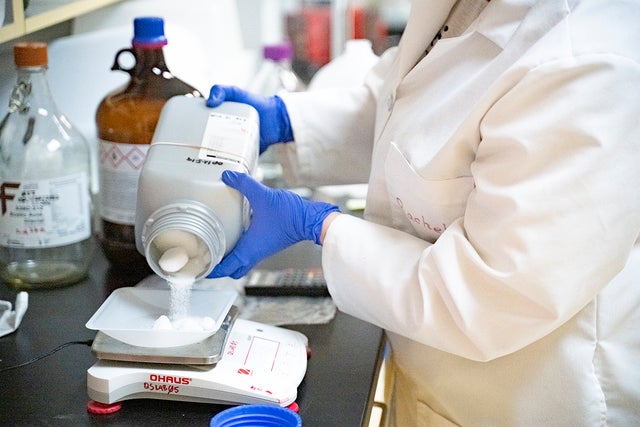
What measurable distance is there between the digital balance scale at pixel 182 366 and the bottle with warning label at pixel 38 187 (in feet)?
0.84

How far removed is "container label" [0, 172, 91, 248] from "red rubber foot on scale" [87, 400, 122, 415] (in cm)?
34

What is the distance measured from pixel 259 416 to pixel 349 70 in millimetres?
1053

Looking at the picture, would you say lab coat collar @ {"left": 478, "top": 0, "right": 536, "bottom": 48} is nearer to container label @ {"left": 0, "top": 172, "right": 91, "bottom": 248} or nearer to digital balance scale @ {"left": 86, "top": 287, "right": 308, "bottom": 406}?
digital balance scale @ {"left": 86, "top": 287, "right": 308, "bottom": 406}

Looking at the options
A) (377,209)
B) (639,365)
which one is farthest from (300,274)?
(639,365)

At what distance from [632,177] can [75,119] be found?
108cm

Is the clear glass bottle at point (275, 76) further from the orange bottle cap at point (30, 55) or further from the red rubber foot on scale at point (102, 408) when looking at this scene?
the red rubber foot on scale at point (102, 408)

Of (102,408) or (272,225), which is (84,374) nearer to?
(102,408)

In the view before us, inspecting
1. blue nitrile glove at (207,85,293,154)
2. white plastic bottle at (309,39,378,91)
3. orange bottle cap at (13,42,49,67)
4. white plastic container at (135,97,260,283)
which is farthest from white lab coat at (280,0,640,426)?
white plastic bottle at (309,39,378,91)

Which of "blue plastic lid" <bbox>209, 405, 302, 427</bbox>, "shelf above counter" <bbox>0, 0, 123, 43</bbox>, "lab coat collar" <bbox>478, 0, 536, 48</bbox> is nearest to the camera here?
"blue plastic lid" <bbox>209, 405, 302, 427</bbox>

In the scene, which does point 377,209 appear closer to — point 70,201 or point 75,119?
point 70,201

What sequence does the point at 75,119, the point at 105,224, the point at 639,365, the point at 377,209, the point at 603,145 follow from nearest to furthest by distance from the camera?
the point at 603,145
the point at 639,365
the point at 377,209
the point at 105,224
the point at 75,119

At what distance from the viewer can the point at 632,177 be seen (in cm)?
80

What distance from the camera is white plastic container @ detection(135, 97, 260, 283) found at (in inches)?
34.3

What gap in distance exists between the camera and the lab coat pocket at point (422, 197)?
911 millimetres
